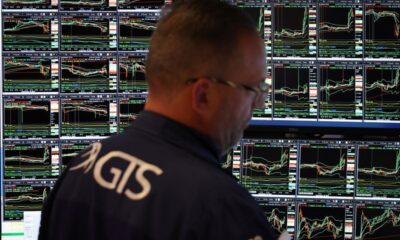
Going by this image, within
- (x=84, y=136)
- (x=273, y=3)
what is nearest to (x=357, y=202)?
(x=273, y=3)

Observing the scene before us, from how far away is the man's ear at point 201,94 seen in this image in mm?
1238

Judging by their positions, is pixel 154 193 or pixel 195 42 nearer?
pixel 154 193

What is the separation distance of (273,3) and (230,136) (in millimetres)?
1187

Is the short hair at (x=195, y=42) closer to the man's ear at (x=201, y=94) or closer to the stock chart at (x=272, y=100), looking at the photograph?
the man's ear at (x=201, y=94)

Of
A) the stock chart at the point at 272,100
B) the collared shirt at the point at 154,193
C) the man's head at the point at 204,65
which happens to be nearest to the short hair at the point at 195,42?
the man's head at the point at 204,65

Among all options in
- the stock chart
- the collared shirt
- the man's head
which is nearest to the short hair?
the man's head

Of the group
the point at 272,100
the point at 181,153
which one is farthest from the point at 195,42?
the point at 272,100

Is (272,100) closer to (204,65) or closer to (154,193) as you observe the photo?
(204,65)

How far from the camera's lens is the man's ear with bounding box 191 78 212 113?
1238mm

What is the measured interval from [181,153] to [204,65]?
199 mm

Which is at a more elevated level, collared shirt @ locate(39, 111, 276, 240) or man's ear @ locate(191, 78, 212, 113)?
man's ear @ locate(191, 78, 212, 113)

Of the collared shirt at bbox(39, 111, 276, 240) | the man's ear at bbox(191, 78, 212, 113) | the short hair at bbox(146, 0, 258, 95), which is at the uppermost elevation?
the short hair at bbox(146, 0, 258, 95)

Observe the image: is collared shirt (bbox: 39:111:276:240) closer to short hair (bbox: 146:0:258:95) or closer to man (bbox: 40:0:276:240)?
man (bbox: 40:0:276:240)

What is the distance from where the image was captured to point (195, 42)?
1241mm
